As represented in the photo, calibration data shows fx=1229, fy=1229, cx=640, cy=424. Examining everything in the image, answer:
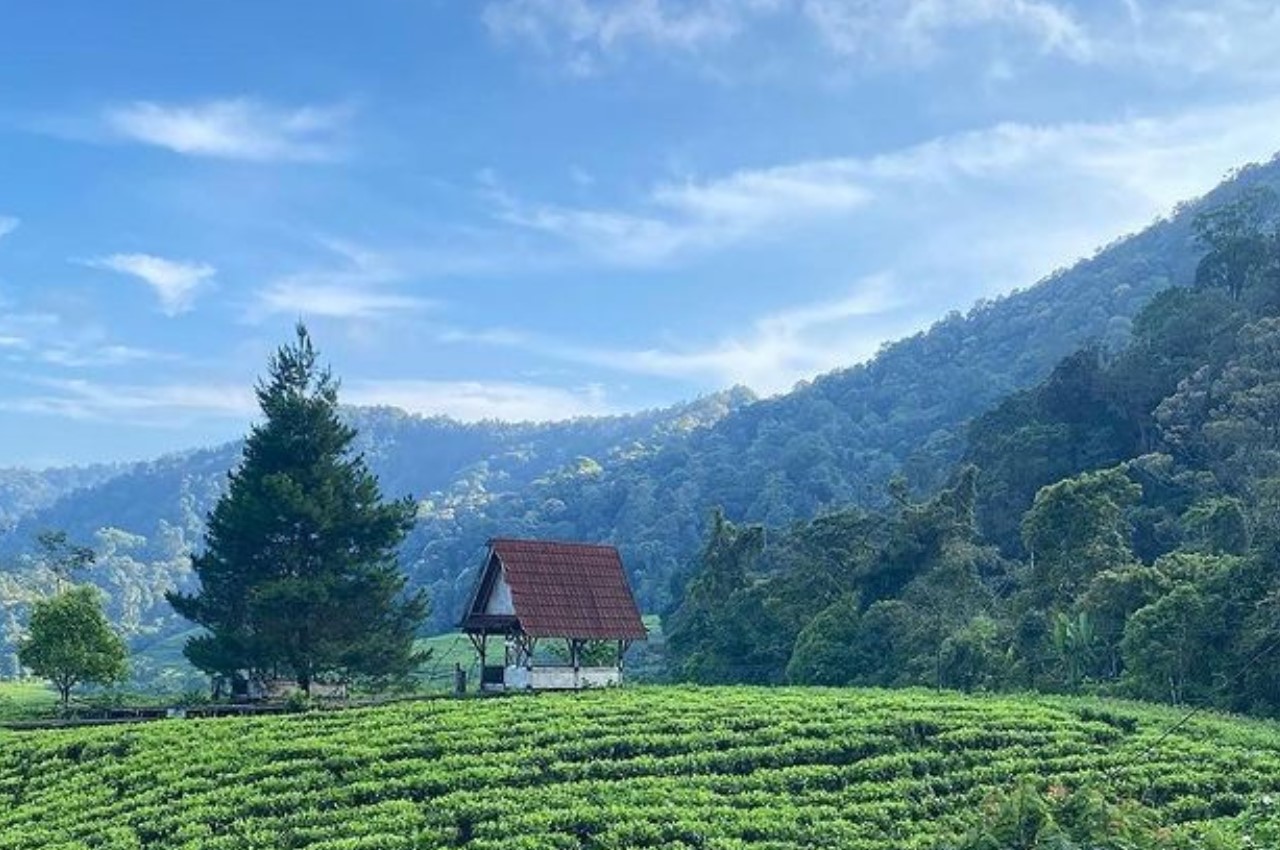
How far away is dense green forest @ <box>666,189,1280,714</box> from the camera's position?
32938 mm

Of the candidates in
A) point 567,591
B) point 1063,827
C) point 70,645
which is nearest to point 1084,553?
point 567,591

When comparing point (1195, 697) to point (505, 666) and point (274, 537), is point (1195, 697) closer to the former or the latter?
point (505, 666)

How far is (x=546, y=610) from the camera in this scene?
3734 cm

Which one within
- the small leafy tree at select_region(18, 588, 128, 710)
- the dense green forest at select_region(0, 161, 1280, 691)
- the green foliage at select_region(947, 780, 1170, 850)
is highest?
the dense green forest at select_region(0, 161, 1280, 691)

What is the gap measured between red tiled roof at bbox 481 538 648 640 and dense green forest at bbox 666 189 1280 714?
10.2 m

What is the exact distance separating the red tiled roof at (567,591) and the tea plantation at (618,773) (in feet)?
31.1

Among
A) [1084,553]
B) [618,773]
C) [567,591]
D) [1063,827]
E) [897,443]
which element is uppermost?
[897,443]

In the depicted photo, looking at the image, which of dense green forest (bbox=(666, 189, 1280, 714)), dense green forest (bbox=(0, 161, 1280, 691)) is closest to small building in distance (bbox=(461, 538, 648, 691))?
dense green forest (bbox=(666, 189, 1280, 714))

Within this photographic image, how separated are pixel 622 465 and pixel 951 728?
136 m

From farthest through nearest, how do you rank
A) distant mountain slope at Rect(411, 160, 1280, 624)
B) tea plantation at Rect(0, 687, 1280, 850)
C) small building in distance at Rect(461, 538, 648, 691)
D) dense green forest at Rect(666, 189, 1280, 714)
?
distant mountain slope at Rect(411, 160, 1280, 624) → small building in distance at Rect(461, 538, 648, 691) → dense green forest at Rect(666, 189, 1280, 714) → tea plantation at Rect(0, 687, 1280, 850)

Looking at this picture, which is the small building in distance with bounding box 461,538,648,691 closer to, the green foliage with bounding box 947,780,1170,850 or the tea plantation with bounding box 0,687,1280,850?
the tea plantation with bounding box 0,687,1280,850

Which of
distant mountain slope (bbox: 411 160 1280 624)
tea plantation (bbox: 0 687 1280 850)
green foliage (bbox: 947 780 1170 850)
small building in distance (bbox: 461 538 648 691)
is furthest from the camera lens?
distant mountain slope (bbox: 411 160 1280 624)

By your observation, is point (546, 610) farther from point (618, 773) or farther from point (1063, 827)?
point (1063, 827)

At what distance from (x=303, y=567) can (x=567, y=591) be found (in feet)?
27.0
